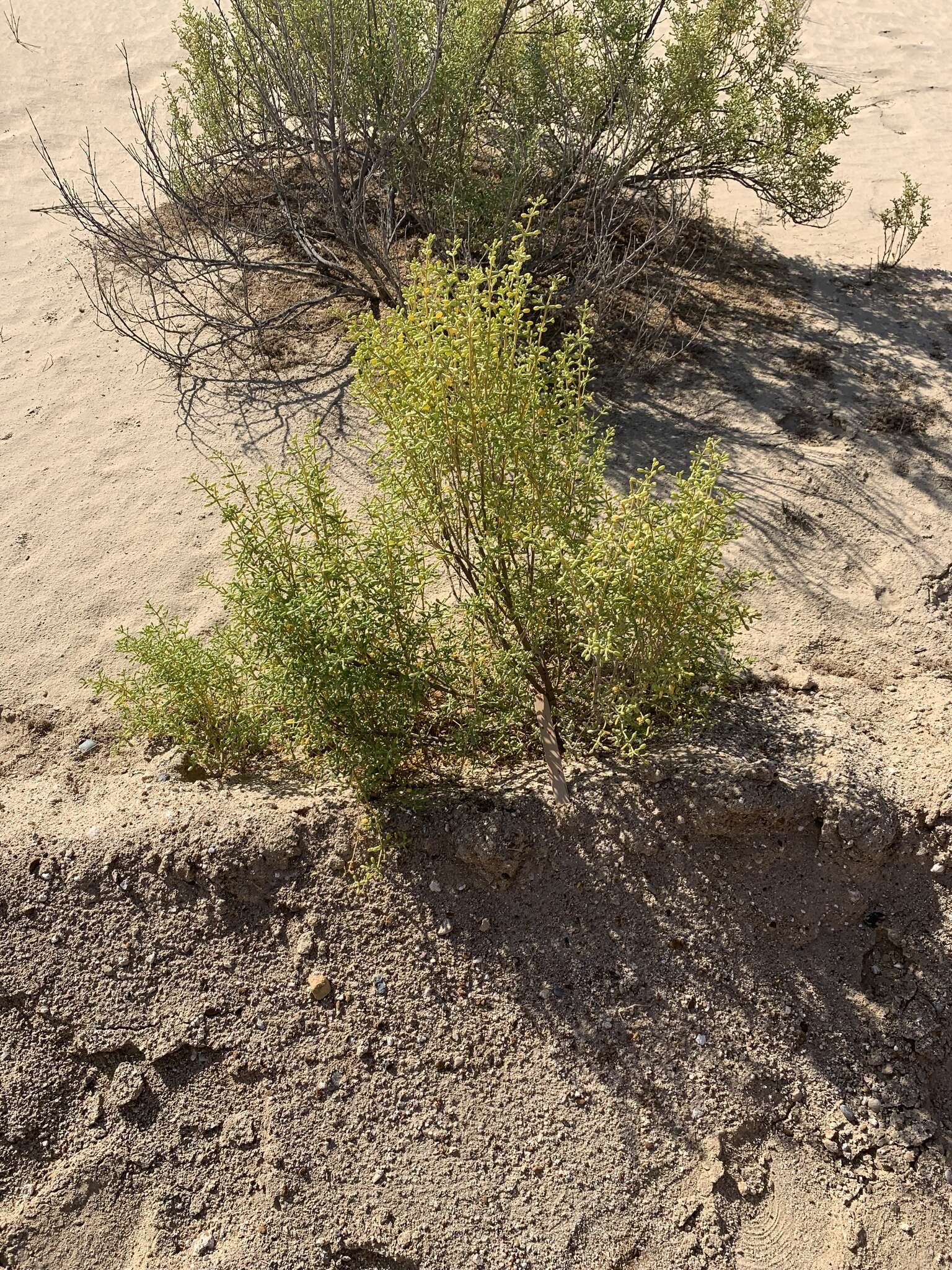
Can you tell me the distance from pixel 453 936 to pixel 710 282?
165 inches

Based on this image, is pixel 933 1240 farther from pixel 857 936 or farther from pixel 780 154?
pixel 780 154

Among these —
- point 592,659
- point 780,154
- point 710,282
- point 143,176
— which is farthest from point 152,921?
point 143,176

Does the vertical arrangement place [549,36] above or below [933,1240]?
above

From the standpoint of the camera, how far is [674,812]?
2.37 m

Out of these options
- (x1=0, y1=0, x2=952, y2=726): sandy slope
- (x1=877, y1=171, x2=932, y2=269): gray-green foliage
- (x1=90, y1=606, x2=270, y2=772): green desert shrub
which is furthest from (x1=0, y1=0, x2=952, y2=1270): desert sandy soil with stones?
(x1=877, y1=171, x2=932, y2=269): gray-green foliage

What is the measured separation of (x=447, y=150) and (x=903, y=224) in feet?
8.89

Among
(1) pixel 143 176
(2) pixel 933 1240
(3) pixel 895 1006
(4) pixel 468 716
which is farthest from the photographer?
(1) pixel 143 176

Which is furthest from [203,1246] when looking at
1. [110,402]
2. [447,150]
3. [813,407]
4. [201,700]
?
[447,150]

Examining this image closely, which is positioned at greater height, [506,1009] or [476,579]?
[476,579]

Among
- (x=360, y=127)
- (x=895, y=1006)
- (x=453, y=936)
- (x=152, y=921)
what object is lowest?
(x=895, y=1006)

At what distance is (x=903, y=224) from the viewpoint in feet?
17.1

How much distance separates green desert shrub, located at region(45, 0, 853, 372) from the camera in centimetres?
425

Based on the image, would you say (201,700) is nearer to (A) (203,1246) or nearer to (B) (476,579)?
(B) (476,579)

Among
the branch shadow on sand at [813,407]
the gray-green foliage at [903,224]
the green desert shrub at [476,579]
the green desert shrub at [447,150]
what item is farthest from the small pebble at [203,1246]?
the gray-green foliage at [903,224]
